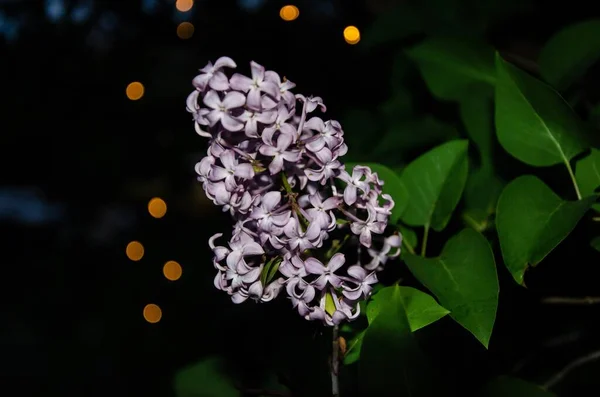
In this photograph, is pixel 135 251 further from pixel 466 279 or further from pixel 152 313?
pixel 466 279

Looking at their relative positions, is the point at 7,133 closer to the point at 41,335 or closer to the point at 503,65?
the point at 41,335

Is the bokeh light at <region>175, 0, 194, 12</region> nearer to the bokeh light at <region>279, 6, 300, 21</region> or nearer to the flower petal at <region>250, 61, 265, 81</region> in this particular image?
the bokeh light at <region>279, 6, 300, 21</region>

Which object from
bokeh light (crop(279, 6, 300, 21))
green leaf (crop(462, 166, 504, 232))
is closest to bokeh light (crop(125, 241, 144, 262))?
bokeh light (crop(279, 6, 300, 21))

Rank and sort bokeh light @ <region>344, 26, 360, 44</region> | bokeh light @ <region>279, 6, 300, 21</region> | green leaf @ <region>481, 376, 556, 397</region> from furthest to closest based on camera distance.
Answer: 1. bokeh light @ <region>279, 6, 300, 21</region>
2. bokeh light @ <region>344, 26, 360, 44</region>
3. green leaf @ <region>481, 376, 556, 397</region>

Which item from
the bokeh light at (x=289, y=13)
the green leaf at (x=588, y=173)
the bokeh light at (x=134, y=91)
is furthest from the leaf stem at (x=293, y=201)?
the bokeh light at (x=134, y=91)

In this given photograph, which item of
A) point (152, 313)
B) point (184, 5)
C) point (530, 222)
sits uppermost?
point (184, 5)

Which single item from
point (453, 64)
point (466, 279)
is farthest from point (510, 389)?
point (453, 64)
